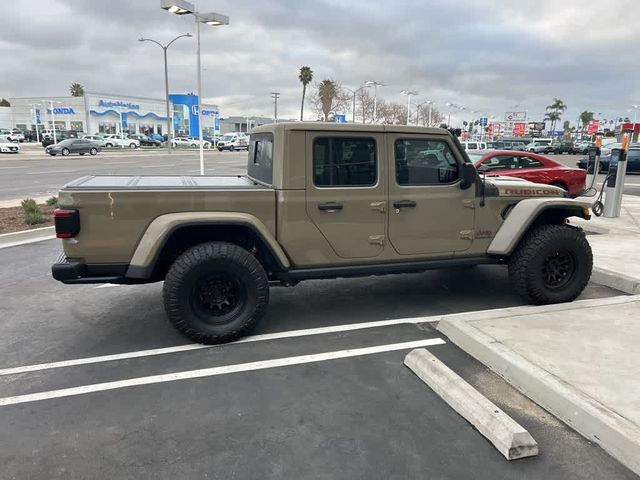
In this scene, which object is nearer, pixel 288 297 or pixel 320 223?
pixel 320 223

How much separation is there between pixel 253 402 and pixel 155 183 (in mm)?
2220

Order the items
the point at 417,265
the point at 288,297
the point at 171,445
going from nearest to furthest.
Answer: the point at 171,445
the point at 417,265
the point at 288,297

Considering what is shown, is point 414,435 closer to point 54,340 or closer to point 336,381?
point 336,381

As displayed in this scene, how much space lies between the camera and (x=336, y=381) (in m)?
3.59

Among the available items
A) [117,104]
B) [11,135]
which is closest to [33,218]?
[11,135]

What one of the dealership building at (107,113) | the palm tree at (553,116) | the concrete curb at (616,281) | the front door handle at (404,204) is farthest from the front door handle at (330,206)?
the palm tree at (553,116)

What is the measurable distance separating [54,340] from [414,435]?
3.25 meters

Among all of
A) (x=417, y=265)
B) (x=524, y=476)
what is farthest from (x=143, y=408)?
(x=417, y=265)

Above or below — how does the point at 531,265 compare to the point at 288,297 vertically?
above

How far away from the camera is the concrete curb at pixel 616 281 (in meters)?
5.57

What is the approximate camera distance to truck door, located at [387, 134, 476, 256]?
4.52 meters

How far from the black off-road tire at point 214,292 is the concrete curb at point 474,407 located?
4.60 ft

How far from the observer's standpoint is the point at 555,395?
3.14 m

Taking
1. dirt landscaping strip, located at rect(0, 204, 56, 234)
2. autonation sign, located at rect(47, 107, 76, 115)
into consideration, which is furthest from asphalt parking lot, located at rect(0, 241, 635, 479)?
autonation sign, located at rect(47, 107, 76, 115)
